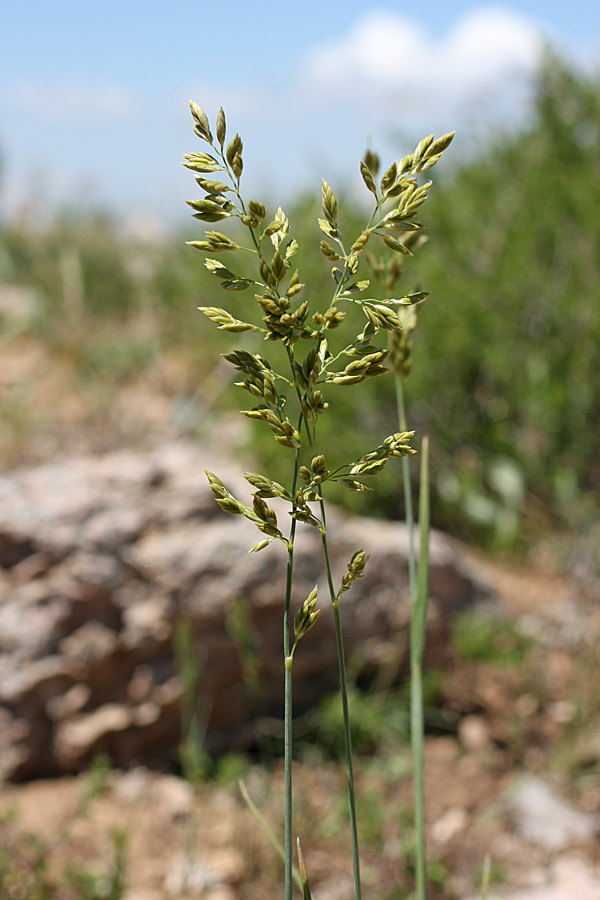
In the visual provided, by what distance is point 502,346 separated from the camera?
4.14 meters

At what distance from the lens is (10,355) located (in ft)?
18.7

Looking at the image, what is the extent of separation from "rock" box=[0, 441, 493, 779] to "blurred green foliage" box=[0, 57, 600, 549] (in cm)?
116

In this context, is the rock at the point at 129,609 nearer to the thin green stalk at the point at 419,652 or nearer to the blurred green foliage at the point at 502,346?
the blurred green foliage at the point at 502,346

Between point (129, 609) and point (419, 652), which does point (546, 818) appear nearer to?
point (129, 609)

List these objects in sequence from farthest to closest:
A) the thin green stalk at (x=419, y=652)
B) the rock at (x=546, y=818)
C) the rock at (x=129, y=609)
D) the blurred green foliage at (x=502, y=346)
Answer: the blurred green foliage at (x=502, y=346)
the rock at (x=129, y=609)
the rock at (x=546, y=818)
the thin green stalk at (x=419, y=652)

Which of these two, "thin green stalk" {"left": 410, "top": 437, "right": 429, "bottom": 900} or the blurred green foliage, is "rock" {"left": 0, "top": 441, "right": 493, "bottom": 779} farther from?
"thin green stalk" {"left": 410, "top": 437, "right": 429, "bottom": 900}

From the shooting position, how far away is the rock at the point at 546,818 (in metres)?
2.23

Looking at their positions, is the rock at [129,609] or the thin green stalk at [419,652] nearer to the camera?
the thin green stalk at [419,652]

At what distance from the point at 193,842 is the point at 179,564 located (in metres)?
0.74

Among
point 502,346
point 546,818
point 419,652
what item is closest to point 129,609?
point 546,818

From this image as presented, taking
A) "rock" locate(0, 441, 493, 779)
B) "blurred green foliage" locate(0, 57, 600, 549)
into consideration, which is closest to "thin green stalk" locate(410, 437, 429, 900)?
"rock" locate(0, 441, 493, 779)

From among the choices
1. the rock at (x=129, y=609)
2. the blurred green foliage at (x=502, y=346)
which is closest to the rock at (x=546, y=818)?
the rock at (x=129, y=609)

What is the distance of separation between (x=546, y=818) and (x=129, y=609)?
4.18 ft

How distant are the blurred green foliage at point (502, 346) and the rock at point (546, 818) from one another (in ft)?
4.58
